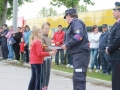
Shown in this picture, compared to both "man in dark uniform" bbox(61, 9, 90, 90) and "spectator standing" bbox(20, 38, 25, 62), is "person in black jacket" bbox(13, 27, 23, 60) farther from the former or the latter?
"man in dark uniform" bbox(61, 9, 90, 90)

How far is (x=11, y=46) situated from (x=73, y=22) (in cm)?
1008

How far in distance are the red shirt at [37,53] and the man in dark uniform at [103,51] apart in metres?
4.38

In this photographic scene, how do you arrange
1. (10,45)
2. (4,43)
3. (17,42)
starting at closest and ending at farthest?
(17,42), (10,45), (4,43)

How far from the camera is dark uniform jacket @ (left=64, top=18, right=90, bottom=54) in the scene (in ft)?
18.8

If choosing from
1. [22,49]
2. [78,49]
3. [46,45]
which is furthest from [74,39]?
[22,49]

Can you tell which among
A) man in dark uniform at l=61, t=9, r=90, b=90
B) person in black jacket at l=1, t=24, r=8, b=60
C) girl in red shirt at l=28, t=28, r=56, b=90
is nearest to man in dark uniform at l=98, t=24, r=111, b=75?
girl in red shirt at l=28, t=28, r=56, b=90

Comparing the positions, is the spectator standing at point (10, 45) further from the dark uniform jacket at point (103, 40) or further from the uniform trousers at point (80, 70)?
the uniform trousers at point (80, 70)

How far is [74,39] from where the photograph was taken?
5.72m

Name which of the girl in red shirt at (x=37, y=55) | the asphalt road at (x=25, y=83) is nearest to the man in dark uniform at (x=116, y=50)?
the girl in red shirt at (x=37, y=55)

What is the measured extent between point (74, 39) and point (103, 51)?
5.16m

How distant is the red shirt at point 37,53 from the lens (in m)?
6.45

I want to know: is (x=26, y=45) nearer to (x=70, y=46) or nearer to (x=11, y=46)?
(x=11, y=46)

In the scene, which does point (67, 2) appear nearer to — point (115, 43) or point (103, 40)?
point (103, 40)

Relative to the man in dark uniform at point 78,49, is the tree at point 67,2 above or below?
above
